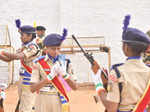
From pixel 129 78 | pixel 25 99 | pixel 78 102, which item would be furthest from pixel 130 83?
pixel 78 102

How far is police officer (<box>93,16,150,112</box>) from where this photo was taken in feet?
7.40

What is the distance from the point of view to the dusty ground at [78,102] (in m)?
6.65

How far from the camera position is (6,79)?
1066cm

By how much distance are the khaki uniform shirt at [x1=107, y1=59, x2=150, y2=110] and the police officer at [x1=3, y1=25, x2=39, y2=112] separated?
2272 mm

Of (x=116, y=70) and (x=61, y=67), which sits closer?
(x=116, y=70)

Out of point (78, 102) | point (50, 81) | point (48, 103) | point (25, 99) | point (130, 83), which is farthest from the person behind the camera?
point (78, 102)

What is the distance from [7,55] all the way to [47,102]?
120 cm

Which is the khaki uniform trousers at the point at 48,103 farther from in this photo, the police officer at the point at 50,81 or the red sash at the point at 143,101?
the red sash at the point at 143,101

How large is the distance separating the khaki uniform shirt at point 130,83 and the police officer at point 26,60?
2272 mm

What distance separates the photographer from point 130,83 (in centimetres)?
226

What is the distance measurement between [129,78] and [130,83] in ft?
0.15

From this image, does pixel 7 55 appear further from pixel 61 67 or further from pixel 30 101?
pixel 61 67

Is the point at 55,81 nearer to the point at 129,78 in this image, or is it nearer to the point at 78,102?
the point at 129,78

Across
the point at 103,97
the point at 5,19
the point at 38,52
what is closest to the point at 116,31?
the point at 5,19
